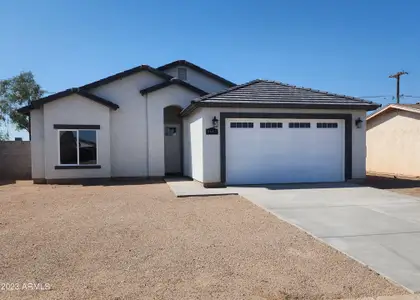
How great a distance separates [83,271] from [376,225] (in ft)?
17.9

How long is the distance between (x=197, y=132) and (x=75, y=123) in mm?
5704

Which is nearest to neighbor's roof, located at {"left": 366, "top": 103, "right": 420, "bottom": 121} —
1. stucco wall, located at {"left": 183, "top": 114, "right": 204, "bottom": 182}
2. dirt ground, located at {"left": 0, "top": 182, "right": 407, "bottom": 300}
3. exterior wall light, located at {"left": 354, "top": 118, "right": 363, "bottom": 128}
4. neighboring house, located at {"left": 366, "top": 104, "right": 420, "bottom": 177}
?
neighboring house, located at {"left": 366, "top": 104, "right": 420, "bottom": 177}

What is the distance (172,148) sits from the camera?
59.8 feet

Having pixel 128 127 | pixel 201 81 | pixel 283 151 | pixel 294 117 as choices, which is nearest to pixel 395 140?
pixel 294 117

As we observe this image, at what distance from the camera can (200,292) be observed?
3.80 metres

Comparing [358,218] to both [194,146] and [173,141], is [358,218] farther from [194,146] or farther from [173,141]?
[173,141]

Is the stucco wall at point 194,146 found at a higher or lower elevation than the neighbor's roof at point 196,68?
→ lower

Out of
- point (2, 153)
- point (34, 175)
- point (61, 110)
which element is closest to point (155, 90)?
point (61, 110)

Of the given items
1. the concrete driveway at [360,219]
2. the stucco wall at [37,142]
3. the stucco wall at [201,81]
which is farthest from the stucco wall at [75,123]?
the concrete driveway at [360,219]

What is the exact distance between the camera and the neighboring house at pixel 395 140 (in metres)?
17.2

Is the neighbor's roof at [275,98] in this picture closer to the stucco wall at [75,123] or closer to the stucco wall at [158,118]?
the stucco wall at [158,118]

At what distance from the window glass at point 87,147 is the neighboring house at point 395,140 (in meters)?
15.8

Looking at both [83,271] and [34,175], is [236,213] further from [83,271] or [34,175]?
[34,175]

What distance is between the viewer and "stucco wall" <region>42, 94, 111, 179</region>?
14664mm
